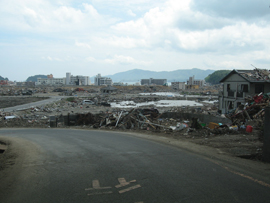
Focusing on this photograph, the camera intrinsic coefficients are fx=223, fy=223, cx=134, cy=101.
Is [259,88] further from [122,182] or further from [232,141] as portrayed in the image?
[122,182]

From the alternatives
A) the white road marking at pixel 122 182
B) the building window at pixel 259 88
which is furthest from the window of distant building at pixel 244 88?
the white road marking at pixel 122 182

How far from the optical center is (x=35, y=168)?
680 centimetres

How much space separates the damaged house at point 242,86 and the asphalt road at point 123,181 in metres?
23.4

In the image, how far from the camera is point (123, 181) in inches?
221

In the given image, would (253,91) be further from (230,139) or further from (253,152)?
(253,152)

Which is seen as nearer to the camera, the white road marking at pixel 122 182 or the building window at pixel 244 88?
the white road marking at pixel 122 182

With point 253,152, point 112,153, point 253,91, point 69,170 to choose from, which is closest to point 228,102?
point 253,91

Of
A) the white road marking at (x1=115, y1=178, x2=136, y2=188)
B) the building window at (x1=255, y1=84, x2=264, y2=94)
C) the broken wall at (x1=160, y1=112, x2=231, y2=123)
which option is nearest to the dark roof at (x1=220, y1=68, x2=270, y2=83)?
the building window at (x1=255, y1=84, x2=264, y2=94)

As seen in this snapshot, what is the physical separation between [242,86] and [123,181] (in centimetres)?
2813

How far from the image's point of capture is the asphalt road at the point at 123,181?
4.75 meters

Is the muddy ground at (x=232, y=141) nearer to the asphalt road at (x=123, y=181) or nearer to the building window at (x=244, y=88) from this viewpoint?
the asphalt road at (x=123, y=181)

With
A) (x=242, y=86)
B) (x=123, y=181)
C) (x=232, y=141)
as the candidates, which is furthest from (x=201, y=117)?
(x=123, y=181)

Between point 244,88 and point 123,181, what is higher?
point 244,88

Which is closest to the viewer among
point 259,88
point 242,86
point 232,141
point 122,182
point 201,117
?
point 122,182
